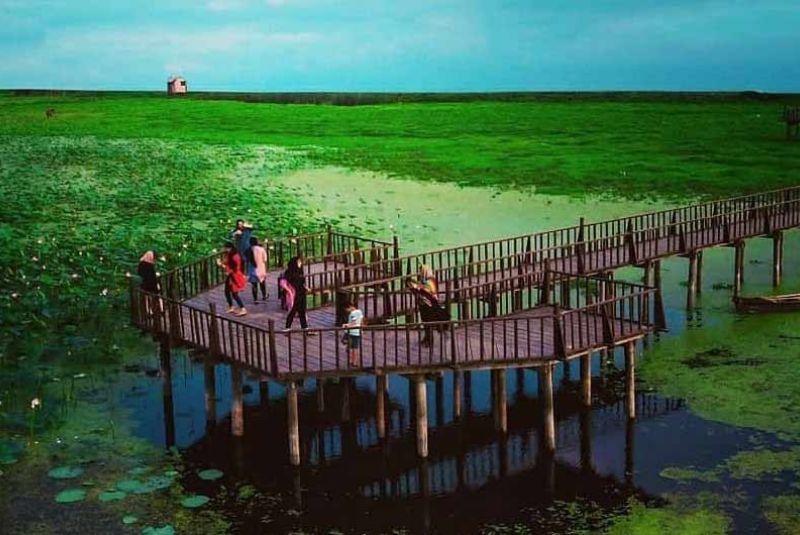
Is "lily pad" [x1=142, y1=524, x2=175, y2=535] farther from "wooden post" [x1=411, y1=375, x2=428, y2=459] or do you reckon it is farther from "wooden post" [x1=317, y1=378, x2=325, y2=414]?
"wooden post" [x1=317, y1=378, x2=325, y2=414]

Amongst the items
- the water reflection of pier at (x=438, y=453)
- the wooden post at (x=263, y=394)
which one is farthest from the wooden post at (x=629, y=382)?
the wooden post at (x=263, y=394)

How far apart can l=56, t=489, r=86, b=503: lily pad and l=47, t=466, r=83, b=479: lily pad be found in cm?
56

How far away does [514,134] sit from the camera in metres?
75.8

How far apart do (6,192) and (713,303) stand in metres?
32.0

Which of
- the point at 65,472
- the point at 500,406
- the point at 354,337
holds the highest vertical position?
the point at 354,337

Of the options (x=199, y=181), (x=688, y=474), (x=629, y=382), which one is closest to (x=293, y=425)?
(x=629, y=382)

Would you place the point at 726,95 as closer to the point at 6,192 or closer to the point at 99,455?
the point at 6,192

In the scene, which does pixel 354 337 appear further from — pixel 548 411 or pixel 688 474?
pixel 688 474

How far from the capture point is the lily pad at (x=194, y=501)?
1570 cm

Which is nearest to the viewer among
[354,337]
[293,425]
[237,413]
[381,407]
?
[293,425]

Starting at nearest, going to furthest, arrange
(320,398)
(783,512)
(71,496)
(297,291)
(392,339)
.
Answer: (783,512) < (71,496) < (392,339) < (297,291) < (320,398)

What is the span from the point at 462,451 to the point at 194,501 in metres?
5.01

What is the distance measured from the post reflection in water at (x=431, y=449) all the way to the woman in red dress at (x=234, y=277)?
6.31ft

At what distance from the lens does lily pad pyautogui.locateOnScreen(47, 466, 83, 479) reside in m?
16.6
